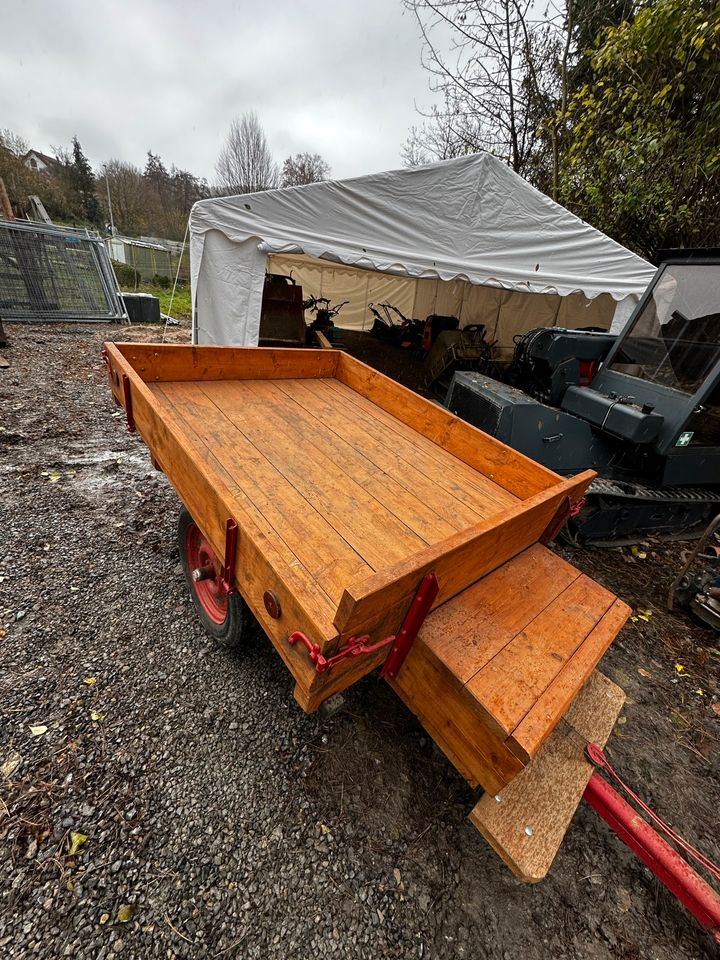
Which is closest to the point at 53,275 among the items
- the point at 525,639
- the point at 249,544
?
the point at 249,544

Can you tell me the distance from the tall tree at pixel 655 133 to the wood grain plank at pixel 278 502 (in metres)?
8.71

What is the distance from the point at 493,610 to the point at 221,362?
254 cm

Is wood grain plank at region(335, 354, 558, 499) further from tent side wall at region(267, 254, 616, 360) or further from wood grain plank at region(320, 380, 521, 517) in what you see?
tent side wall at region(267, 254, 616, 360)

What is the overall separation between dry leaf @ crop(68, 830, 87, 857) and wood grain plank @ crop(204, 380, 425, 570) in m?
1.53

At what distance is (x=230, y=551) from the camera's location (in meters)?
1.55

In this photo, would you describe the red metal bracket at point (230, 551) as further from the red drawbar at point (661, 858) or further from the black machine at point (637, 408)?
the black machine at point (637, 408)

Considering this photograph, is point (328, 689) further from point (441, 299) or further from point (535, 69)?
point (535, 69)

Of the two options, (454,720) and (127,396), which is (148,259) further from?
(454,720)

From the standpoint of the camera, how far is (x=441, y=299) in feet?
40.3

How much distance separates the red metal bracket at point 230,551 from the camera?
1473mm

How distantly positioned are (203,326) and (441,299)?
30.0 ft

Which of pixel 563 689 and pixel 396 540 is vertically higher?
pixel 396 540

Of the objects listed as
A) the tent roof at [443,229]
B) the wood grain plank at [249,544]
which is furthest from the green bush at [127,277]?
the wood grain plank at [249,544]

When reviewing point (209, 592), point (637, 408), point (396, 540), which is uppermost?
point (637, 408)
